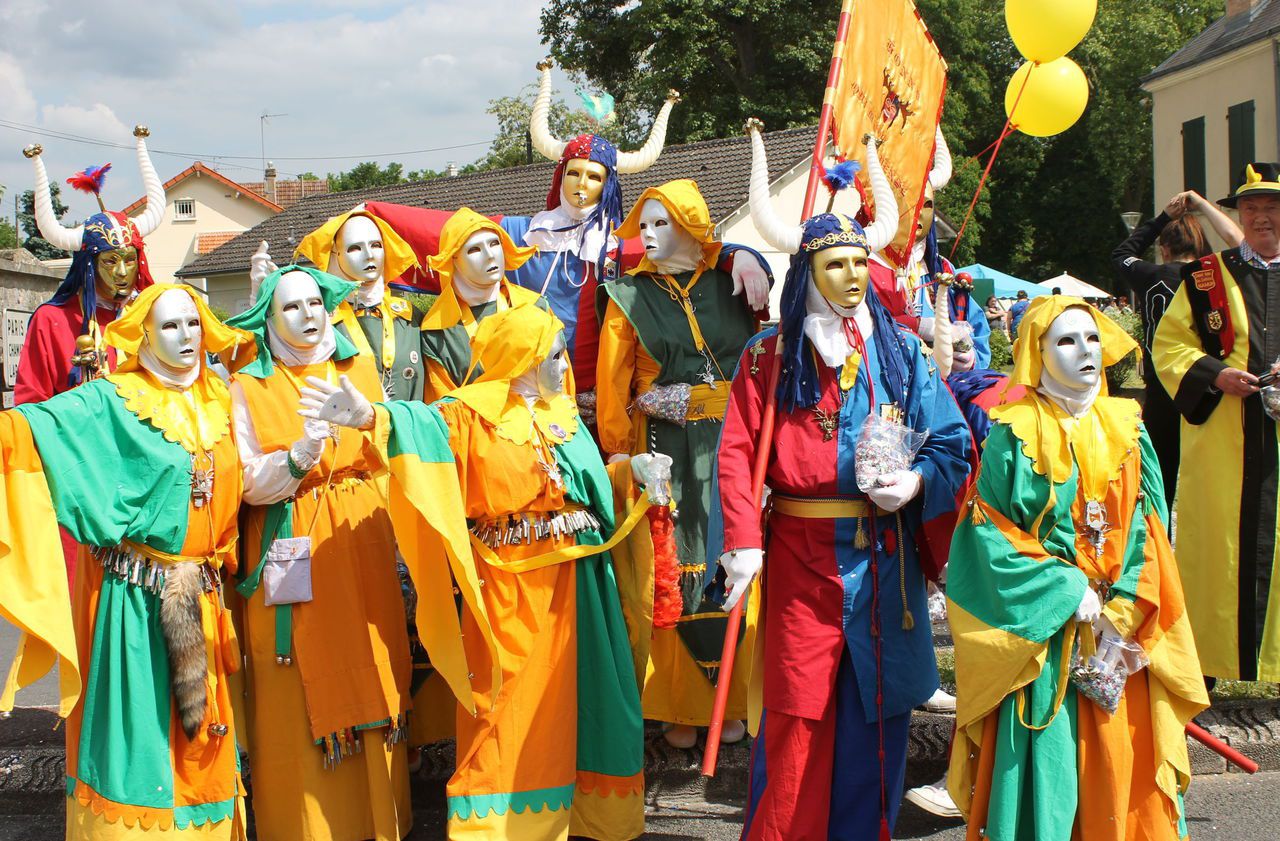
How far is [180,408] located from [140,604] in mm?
649

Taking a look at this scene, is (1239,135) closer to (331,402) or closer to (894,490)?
(894,490)

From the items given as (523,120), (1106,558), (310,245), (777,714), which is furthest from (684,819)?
(523,120)

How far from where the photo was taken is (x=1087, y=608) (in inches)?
135

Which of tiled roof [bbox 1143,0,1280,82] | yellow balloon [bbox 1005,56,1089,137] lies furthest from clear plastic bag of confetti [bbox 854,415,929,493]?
tiled roof [bbox 1143,0,1280,82]

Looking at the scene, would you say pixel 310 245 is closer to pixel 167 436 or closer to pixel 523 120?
pixel 167 436

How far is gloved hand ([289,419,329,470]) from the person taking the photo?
3.92m

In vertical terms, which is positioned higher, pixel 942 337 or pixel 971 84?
pixel 971 84

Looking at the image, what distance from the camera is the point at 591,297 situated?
5.26m

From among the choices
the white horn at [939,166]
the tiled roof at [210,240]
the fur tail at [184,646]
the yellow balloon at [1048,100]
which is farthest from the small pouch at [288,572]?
the tiled roof at [210,240]

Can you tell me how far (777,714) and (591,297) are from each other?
2222mm

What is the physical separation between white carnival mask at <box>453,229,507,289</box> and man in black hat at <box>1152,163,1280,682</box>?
2.74 m

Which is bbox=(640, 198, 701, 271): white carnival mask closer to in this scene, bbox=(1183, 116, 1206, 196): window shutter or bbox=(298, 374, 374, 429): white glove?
bbox=(298, 374, 374, 429): white glove

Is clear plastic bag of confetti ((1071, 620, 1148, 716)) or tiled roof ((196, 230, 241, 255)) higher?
tiled roof ((196, 230, 241, 255))

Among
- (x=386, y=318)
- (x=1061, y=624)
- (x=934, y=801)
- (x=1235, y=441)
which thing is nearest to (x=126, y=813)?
(x=386, y=318)
